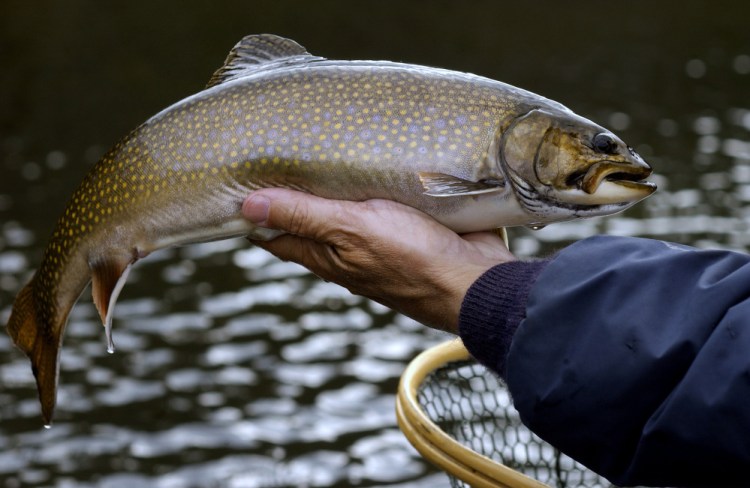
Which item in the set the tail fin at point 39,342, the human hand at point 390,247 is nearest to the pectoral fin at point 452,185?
the human hand at point 390,247

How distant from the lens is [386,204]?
10.4 feet

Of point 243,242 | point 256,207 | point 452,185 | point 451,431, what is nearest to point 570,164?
point 452,185

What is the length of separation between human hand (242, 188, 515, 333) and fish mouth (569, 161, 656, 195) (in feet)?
1.02

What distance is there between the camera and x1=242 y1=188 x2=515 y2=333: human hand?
118 inches

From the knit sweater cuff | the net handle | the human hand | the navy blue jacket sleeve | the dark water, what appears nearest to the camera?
the navy blue jacket sleeve

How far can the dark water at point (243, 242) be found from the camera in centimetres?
784

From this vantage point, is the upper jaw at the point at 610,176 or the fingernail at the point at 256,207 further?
the fingernail at the point at 256,207

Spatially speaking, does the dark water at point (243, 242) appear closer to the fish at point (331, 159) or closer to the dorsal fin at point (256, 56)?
the fish at point (331, 159)

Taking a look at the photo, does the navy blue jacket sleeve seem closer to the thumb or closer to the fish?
the fish

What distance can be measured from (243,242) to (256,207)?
8.41 metres

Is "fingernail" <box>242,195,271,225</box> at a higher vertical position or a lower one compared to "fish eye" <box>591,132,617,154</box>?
lower

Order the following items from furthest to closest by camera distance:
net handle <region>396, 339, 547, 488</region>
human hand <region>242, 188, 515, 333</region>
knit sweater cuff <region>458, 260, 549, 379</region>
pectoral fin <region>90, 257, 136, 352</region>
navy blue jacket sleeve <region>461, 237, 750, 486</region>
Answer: pectoral fin <region>90, 257, 136, 352</region>
net handle <region>396, 339, 547, 488</region>
human hand <region>242, 188, 515, 333</region>
knit sweater cuff <region>458, 260, 549, 379</region>
navy blue jacket sleeve <region>461, 237, 750, 486</region>

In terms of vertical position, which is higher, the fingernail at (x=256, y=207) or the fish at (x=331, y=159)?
the fish at (x=331, y=159)

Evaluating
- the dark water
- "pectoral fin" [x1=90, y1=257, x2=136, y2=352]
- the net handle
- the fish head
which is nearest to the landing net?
the net handle
